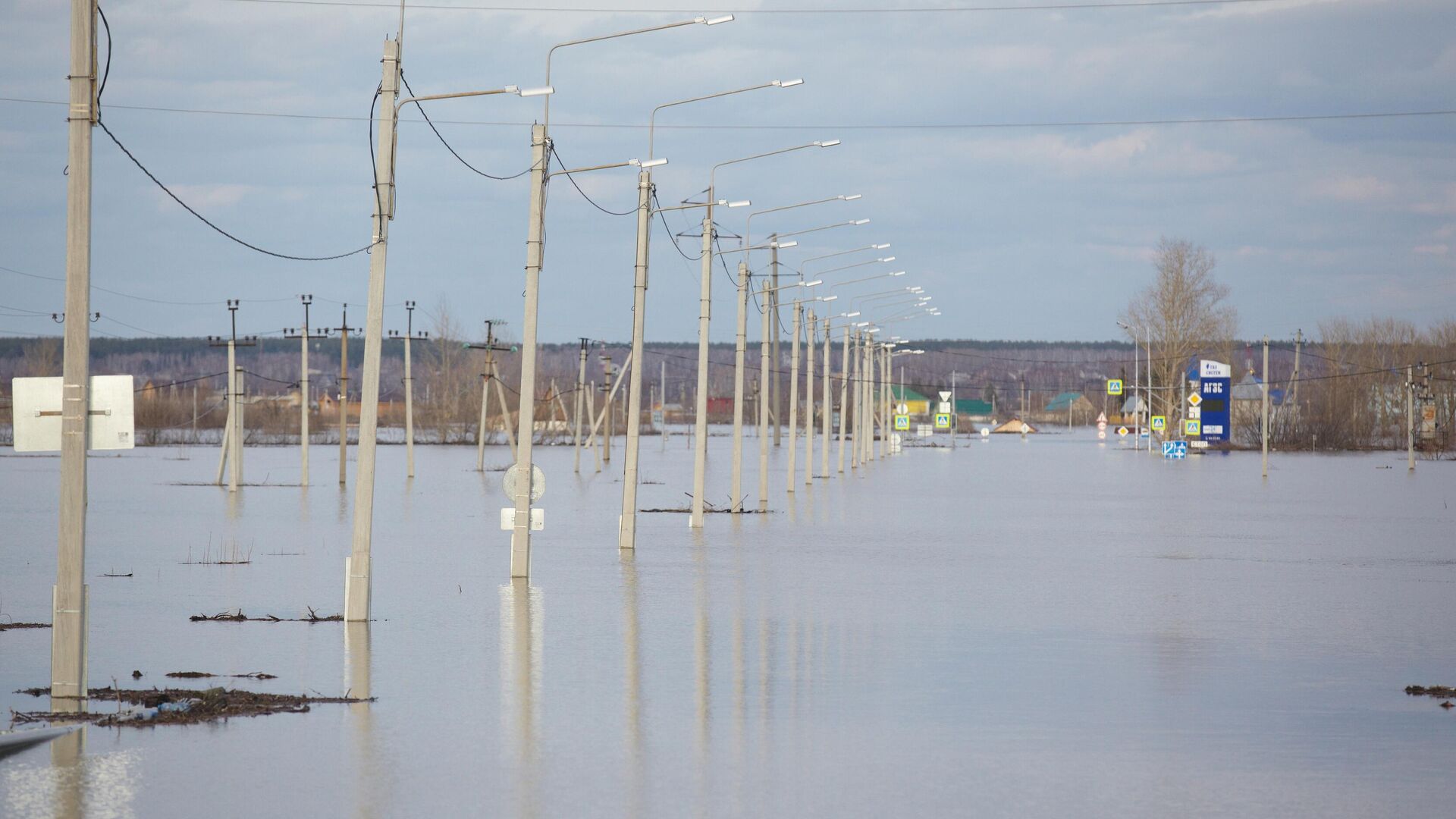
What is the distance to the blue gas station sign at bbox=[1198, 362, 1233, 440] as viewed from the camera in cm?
10325

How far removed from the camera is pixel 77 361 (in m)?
11.8

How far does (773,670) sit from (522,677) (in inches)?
83.8

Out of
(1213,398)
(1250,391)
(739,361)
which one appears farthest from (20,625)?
(1250,391)

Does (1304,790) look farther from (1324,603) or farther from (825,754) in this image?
(1324,603)

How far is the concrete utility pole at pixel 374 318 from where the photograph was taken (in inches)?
Result: 669

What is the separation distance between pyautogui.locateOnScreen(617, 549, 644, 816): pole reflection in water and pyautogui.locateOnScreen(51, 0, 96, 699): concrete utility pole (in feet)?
12.5

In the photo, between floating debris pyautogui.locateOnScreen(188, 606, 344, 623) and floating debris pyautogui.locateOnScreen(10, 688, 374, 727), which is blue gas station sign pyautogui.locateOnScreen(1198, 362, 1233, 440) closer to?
floating debris pyautogui.locateOnScreen(188, 606, 344, 623)

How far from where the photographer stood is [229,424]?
5244cm

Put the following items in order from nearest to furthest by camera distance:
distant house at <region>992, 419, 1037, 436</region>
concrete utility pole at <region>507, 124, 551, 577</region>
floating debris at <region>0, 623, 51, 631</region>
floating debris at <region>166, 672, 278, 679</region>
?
floating debris at <region>166, 672, 278, 679</region> < floating debris at <region>0, 623, 51, 631</region> < concrete utility pole at <region>507, 124, 551, 577</region> < distant house at <region>992, 419, 1037, 436</region>

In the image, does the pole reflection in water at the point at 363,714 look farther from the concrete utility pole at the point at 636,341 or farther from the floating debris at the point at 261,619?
the concrete utility pole at the point at 636,341

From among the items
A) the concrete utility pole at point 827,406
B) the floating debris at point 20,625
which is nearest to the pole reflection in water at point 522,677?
the floating debris at point 20,625

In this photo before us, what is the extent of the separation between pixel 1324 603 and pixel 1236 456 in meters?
86.0

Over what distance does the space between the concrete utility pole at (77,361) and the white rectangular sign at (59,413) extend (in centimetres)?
23

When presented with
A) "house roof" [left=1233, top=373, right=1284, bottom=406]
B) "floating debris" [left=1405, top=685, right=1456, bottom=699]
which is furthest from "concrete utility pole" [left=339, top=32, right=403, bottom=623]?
"house roof" [left=1233, top=373, right=1284, bottom=406]
